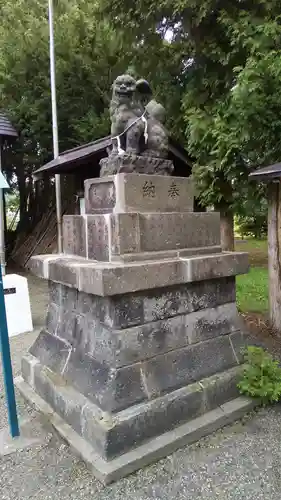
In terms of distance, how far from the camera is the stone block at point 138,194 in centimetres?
285

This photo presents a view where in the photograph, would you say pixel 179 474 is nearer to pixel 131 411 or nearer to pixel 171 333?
pixel 131 411

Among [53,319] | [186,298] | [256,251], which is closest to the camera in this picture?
[186,298]

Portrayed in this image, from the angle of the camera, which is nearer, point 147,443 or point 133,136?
point 147,443

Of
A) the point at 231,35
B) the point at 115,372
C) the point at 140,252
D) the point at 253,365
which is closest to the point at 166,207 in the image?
the point at 140,252

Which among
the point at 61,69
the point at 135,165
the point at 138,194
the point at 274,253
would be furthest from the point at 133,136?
the point at 61,69

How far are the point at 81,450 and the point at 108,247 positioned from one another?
1.46 metres

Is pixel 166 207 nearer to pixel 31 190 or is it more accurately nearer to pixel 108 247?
pixel 108 247

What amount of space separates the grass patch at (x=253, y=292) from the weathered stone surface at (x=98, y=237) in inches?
159

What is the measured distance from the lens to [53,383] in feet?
10.4

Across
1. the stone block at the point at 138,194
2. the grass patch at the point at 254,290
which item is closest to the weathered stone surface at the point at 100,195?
the stone block at the point at 138,194

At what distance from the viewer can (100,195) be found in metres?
3.13

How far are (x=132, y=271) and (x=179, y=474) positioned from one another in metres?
1.39

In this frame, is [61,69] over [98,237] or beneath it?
over

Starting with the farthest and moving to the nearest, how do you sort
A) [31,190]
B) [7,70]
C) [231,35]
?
[31,190] → [7,70] → [231,35]
